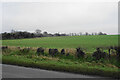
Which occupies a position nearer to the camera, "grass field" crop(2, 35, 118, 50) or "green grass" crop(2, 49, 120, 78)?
"green grass" crop(2, 49, 120, 78)

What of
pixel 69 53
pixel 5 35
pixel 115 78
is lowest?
pixel 115 78

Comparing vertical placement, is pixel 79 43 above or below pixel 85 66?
above

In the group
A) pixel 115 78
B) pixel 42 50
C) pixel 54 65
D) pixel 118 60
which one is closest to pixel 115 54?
pixel 118 60

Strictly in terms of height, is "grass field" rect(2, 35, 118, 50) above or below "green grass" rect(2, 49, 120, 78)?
above

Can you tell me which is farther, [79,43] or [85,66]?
[79,43]

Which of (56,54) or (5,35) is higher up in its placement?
(5,35)

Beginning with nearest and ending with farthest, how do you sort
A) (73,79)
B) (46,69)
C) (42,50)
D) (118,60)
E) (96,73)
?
(73,79) → (96,73) → (46,69) → (118,60) → (42,50)

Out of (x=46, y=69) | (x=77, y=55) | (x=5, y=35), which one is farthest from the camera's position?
(x=5, y=35)

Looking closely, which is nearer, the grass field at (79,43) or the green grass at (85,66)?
the green grass at (85,66)

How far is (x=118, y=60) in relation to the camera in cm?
1086

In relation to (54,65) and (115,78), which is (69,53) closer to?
(54,65)

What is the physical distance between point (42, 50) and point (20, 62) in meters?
3.84

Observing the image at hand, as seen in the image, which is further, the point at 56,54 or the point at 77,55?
the point at 56,54

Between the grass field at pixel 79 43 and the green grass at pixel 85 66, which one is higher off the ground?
the grass field at pixel 79 43
